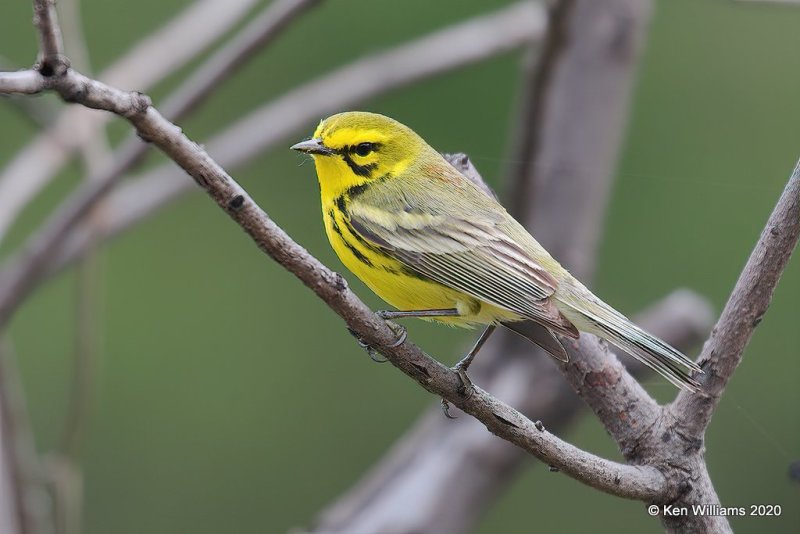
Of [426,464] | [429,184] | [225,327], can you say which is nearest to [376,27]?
[225,327]

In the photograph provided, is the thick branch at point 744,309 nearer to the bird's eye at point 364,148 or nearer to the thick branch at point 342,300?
the thick branch at point 342,300

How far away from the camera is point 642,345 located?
180 centimetres

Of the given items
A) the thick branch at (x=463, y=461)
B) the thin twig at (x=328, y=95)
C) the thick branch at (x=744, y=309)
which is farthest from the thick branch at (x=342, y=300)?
the thin twig at (x=328, y=95)

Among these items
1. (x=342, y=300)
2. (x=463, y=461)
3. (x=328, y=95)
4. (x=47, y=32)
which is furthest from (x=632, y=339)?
(x=328, y=95)

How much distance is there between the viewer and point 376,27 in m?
5.35

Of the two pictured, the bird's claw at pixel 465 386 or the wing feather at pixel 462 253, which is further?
the wing feather at pixel 462 253

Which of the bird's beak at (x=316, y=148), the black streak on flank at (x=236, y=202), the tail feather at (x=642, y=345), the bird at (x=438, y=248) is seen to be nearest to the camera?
the black streak on flank at (x=236, y=202)

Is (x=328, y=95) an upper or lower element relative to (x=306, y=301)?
upper

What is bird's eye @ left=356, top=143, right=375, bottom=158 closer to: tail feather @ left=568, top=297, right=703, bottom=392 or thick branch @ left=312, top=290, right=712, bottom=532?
tail feather @ left=568, top=297, right=703, bottom=392

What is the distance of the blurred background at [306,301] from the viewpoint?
518cm

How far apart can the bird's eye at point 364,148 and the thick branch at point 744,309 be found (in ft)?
2.74

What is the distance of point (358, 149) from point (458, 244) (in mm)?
310

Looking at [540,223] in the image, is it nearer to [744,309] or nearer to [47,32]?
[744,309]

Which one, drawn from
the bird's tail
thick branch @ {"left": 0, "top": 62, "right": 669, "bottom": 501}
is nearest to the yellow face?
the bird's tail
